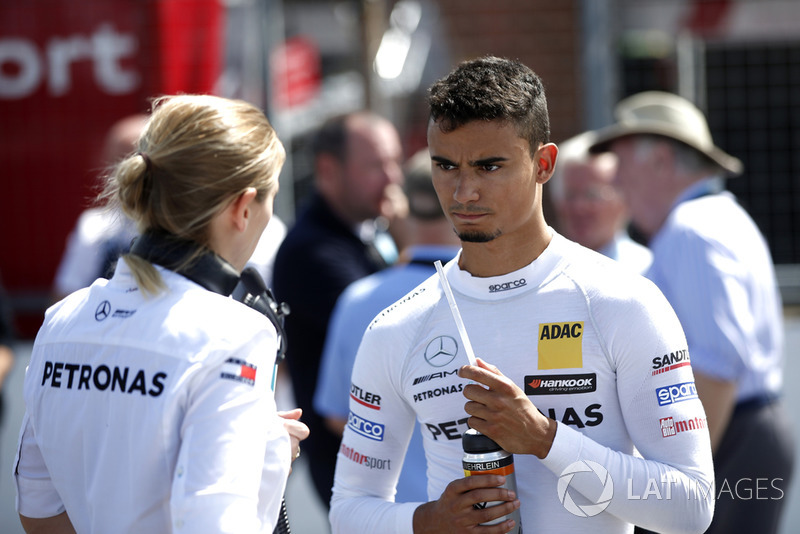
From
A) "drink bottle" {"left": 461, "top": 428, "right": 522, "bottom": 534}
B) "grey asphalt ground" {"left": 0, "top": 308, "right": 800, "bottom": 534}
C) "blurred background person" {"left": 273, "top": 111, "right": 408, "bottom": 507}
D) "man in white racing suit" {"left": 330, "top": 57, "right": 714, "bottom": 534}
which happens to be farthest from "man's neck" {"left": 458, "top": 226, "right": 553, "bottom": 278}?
"grey asphalt ground" {"left": 0, "top": 308, "right": 800, "bottom": 534}

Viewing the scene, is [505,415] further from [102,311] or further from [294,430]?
[102,311]

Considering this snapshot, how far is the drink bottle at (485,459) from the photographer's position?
163cm

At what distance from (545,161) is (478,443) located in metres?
0.62

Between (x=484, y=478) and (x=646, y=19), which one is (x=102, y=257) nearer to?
(x=484, y=478)

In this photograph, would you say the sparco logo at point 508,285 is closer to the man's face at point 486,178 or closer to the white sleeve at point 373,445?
the man's face at point 486,178

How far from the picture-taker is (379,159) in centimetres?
405

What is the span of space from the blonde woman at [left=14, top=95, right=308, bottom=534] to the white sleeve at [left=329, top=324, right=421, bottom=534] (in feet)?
0.68

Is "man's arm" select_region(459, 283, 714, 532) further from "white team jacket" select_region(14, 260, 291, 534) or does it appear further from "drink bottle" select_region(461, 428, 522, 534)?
"white team jacket" select_region(14, 260, 291, 534)

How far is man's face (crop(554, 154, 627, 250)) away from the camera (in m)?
3.91

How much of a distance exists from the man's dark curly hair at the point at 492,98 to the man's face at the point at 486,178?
0.02 m

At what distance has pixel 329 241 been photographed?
12.4 ft

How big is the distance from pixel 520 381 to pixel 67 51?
13.2ft

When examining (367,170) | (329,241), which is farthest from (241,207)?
(367,170)

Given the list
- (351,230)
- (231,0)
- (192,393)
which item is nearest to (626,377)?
(192,393)
